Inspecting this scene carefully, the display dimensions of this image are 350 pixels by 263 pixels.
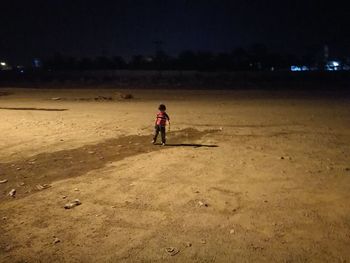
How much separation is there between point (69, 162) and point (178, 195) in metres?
4.04

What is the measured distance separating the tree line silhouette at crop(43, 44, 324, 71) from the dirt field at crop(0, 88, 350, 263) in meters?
68.3

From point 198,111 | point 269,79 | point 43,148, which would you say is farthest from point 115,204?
point 269,79

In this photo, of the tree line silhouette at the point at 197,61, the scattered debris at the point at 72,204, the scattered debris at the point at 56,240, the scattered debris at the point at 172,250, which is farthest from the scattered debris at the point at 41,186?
the tree line silhouette at the point at 197,61

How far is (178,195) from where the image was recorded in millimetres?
8453

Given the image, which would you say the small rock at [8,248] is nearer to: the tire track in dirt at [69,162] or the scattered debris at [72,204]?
the scattered debris at [72,204]

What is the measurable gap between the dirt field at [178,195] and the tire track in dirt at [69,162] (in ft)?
0.10

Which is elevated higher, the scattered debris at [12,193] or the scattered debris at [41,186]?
the scattered debris at [41,186]

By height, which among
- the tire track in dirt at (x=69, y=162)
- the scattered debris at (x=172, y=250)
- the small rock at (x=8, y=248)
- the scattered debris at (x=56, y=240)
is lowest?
the tire track in dirt at (x=69, y=162)

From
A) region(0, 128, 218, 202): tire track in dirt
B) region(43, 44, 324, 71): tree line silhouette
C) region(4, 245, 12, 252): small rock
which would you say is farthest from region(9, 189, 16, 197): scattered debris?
region(43, 44, 324, 71): tree line silhouette

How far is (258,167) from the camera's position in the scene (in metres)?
10.5

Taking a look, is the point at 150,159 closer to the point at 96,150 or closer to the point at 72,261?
the point at 96,150

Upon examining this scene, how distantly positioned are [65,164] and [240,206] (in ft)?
17.0

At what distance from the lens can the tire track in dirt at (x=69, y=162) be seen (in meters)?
9.57

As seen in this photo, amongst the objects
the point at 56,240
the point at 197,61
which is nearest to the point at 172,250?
the point at 56,240
